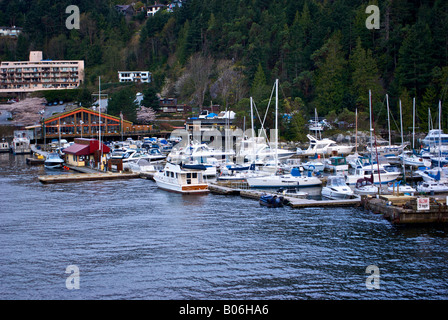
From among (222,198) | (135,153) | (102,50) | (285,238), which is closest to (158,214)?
(222,198)

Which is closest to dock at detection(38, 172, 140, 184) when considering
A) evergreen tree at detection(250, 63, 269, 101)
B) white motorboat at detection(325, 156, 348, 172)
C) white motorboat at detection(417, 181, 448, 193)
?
white motorboat at detection(325, 156, 348, 172)

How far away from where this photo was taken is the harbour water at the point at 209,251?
19219mm

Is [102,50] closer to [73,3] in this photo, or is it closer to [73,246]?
[73,3]

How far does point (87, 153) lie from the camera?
5022cm

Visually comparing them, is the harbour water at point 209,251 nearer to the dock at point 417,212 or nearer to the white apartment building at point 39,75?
the dock at point 417,212

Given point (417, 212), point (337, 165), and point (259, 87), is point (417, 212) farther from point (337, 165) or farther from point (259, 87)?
point (259, 87)

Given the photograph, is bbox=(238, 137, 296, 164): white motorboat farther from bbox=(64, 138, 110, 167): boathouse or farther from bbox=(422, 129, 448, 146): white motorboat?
bbox=(422, 129, 448, 146): white motorboat

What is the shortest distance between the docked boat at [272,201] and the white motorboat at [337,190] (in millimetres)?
3313

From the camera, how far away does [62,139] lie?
Answer: 69625 millimetres

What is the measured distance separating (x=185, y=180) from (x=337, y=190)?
34.4 feet

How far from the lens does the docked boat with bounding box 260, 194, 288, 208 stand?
107 feet

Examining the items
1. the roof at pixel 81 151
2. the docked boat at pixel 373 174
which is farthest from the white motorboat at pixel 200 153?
the docked boat at pixel 373 174

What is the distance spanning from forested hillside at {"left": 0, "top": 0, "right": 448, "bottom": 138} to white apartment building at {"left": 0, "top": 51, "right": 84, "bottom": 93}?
11.1 feet

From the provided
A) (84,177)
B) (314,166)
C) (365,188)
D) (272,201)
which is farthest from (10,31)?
(365,188)
